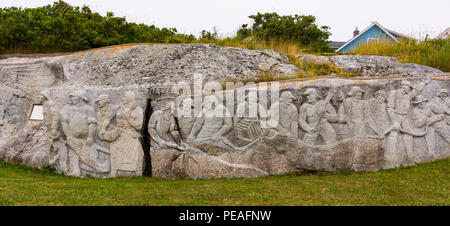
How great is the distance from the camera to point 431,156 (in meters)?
8.55

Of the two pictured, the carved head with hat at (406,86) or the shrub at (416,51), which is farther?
the shrub at (416,51)

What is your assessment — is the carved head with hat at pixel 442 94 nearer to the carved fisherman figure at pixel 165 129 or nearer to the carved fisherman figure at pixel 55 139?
the carved fisherman figure at pixel 165 129

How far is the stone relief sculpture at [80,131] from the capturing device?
829cm

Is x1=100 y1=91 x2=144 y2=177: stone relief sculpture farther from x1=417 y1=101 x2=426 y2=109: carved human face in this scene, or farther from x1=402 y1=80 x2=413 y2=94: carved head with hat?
x1=417 y1=101 x2=426 y2=109: carved human face

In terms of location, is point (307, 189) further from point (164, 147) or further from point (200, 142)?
point (164, 147)

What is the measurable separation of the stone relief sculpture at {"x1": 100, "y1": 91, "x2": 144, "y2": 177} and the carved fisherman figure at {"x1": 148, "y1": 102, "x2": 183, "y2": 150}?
30 centimetres

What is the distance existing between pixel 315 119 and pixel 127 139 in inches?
164

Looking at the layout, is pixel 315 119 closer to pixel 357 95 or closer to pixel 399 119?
pixel 357 95

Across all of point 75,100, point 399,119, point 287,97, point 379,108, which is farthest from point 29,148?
point 399,119

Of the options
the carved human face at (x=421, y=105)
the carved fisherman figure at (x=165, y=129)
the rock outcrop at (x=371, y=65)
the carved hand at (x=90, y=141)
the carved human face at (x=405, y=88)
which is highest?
the rock outcrop at (x=371, y=65)

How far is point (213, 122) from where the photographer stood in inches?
313

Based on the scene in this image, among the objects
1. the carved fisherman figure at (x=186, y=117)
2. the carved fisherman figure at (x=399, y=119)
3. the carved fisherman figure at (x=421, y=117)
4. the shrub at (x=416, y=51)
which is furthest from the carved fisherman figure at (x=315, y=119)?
the shrub at (x=416, y=51)

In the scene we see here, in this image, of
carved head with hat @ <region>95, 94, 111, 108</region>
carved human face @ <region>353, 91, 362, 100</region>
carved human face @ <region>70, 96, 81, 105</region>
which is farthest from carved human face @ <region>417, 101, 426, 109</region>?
carved human face @ <region>70, 96, 81, 105</region>

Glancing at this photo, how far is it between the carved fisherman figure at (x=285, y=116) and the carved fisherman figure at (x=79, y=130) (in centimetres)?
402
